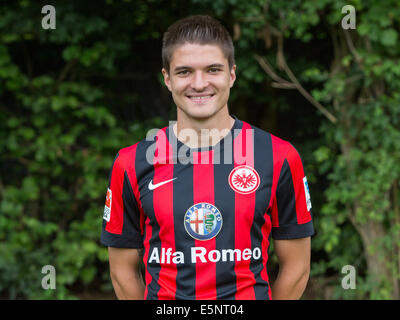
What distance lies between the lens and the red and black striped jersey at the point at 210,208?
5.95 feet

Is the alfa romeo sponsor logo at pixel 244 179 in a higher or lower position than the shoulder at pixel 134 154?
lower

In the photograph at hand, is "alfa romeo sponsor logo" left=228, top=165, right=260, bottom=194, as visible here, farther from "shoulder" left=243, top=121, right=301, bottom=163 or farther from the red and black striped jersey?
"shoulder" left=243, top=121, right=301, bottom=163

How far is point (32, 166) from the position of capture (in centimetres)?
421

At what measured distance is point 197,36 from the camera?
6.19 ft

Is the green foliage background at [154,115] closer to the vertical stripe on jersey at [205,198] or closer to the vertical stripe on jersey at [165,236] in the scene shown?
the vertical stripe on jersey at [205,198]

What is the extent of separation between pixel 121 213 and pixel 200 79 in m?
0.63

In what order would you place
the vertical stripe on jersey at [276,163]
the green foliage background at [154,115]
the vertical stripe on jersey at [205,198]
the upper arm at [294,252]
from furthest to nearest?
the green foliage background at [154,115] < the upper arm at [294,252] < the vertical stripe on jersey at [276,163] < the vertical stripe on jersey at [205,198]

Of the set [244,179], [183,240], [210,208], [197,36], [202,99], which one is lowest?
[183,240]

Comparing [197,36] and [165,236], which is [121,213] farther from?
[197,36]

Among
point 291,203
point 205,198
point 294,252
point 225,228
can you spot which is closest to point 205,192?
point 205,198

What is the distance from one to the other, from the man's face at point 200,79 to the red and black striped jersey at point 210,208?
0.51 ft

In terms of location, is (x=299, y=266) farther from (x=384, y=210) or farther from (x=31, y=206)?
(x=31, y=206)

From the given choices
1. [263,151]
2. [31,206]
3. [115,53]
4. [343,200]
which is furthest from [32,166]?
[263,151]

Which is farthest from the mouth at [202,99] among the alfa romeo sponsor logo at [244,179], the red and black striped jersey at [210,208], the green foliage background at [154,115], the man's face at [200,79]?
the green foliage background at [154,115]
